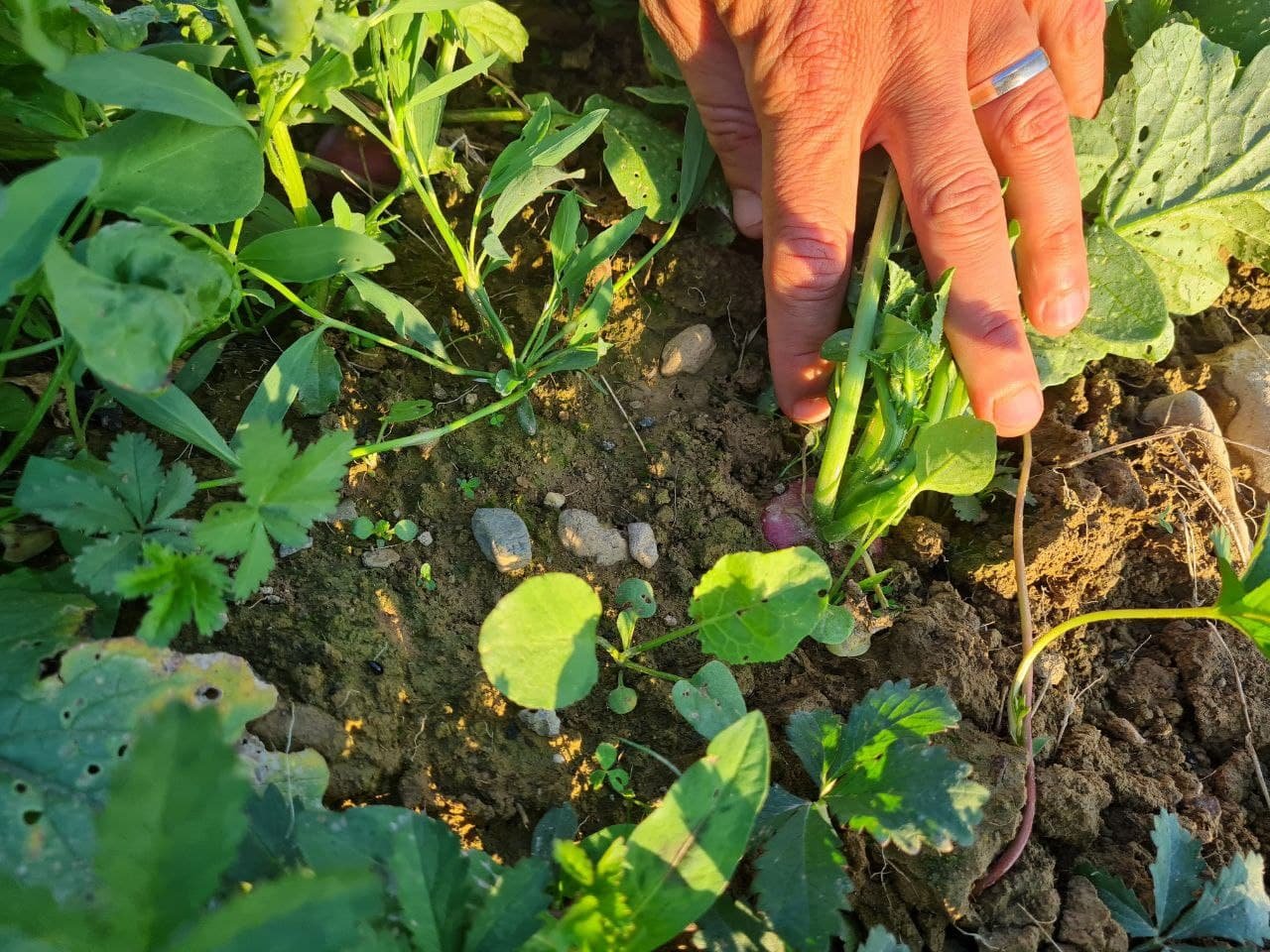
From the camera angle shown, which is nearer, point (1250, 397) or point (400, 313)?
point (400, 313)

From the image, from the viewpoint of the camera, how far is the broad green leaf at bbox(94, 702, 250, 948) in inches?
33.0

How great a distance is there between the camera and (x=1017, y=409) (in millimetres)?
1816

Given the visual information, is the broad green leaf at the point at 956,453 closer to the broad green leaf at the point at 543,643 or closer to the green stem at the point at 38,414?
the broad green leaf at the point at 543,643

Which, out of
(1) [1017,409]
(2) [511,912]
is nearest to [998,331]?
(1) [1017,409]

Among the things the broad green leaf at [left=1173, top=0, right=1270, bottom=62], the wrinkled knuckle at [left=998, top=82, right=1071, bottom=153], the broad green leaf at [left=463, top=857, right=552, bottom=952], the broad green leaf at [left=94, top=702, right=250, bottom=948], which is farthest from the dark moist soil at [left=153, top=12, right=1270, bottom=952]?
the broad green leaf at [left=1173, top=0, right=1270, bottom=62]

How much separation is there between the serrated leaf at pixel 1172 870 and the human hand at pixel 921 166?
0.80 m

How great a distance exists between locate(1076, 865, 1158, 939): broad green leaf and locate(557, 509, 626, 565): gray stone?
0.98 m

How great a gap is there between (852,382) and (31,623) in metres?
1.40

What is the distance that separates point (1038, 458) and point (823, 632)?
2.58 ft

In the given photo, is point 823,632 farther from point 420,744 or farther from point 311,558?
point 311,558

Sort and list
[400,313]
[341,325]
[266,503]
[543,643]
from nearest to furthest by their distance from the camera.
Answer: [266,503]
[543,643]
[341,325]
[400,313]

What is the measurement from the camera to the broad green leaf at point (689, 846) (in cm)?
111

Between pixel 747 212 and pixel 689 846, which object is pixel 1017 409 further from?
pixel 689 846

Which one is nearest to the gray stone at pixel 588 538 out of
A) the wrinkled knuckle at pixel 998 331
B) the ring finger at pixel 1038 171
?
the wrinkled knuckle at pixel 998 331
